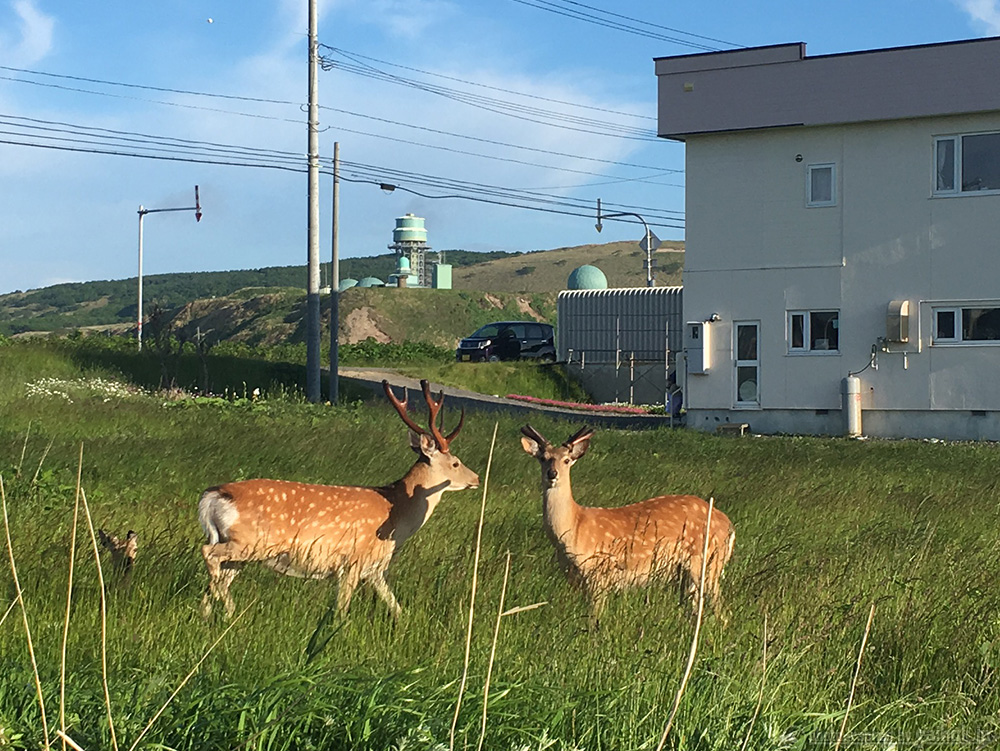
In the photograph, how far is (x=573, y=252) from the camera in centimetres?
17538

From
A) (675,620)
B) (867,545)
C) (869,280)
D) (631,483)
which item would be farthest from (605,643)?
(869,280)

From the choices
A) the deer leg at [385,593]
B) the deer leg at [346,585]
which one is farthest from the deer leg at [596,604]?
the deer leg at [346,585]

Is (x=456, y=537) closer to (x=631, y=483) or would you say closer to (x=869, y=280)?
(x=631, y=483)

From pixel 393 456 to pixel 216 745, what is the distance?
461 inches

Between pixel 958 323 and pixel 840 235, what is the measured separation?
290cm

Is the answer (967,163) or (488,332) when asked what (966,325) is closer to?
(967,163)

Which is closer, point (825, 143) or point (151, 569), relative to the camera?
point (151, 569)

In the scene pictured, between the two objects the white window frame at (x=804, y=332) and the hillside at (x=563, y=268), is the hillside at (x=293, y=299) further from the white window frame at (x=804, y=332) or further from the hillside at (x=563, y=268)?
the white window frame at (x=804, y=332)

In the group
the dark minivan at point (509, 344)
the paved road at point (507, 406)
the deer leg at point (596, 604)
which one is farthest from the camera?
the dark minivan at point (509, 344)

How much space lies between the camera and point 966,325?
2584 cm

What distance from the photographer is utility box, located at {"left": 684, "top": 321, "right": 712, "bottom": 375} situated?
92.3 feet

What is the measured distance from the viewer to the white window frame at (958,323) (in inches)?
1004

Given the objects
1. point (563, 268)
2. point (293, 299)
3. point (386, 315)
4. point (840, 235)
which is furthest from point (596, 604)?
point (563, 268)

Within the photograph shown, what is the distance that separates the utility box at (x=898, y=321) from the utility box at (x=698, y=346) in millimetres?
3860
